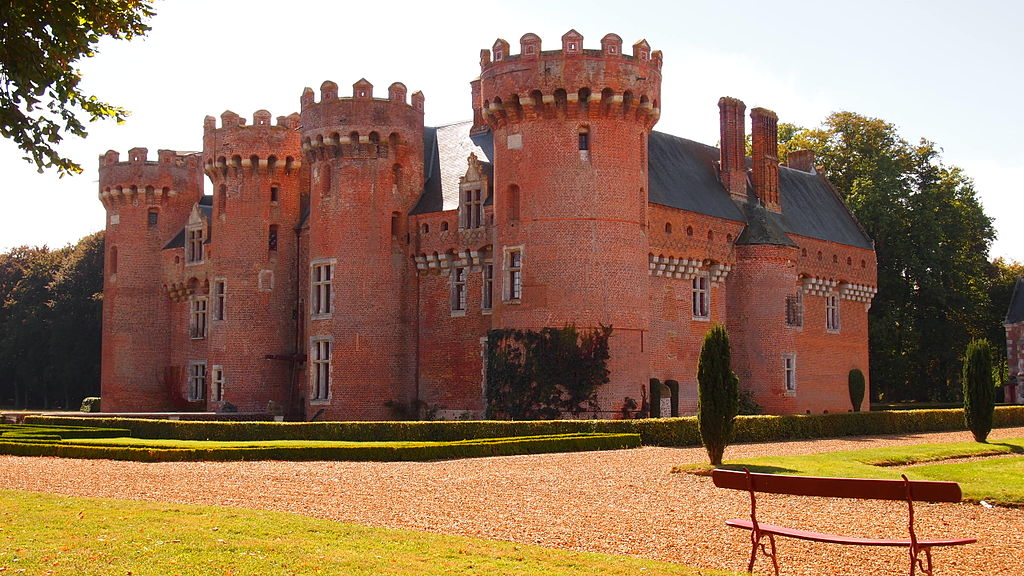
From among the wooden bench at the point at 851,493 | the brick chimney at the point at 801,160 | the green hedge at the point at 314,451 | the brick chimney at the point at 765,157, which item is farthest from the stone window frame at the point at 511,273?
the wooden bench at the point at 851,493

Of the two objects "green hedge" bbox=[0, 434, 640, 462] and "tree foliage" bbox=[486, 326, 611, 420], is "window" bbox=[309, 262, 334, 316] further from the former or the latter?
"green hedge" bbox=[0, 434, 640, 462]

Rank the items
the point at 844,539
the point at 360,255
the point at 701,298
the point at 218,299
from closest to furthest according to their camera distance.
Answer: the point at 844,539
the point at 360,255
the point at 701,298
the point at 218,299

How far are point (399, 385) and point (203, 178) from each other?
16.6 m

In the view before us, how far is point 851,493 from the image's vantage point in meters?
10.5

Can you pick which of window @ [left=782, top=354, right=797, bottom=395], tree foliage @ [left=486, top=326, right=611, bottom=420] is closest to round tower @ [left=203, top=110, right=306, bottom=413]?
tree foliage @ [left=486, top=326, right=611, bottom=420]

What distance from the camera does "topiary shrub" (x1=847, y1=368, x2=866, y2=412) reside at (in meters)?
46.9

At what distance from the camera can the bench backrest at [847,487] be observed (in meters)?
10.0

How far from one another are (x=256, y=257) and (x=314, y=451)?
21.1 m

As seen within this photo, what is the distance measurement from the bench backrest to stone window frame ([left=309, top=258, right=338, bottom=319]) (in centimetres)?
2900

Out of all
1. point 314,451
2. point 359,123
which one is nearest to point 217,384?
point 359,123

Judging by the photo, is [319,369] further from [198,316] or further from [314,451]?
[314,451]

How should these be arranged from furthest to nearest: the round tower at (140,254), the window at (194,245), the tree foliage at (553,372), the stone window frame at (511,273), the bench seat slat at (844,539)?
the round tower at (140,254), the window at (194,245), the stone window frame at (511,273), the tree foliage at (553,372), the bench seat slat at (844,539)

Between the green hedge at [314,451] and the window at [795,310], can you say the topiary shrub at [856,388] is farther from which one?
the green hedge at [314,451]

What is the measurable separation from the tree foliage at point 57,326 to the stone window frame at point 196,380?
1383 centimetres
